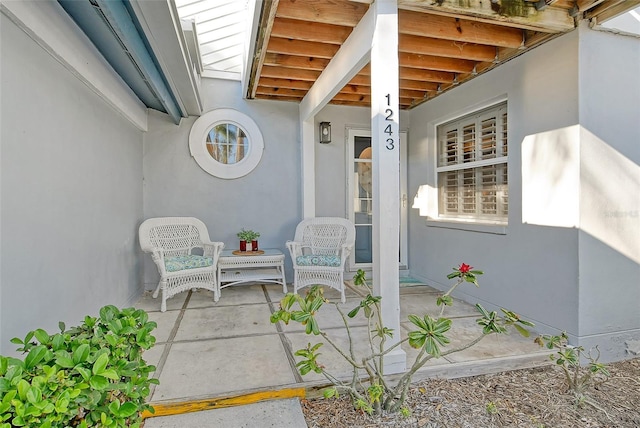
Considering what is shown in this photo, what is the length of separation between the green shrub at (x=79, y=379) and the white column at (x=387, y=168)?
1441 millimetres

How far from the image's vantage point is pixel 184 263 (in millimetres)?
3699

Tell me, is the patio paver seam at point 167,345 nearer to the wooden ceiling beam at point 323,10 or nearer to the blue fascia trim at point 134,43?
the blue fascia trim at point 134,43

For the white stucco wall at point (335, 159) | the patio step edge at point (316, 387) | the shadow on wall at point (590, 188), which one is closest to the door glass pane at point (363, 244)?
the white stucco wall at point (335, 159)

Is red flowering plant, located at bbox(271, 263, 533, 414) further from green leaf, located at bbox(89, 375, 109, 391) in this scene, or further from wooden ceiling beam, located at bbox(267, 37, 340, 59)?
wooden ceiling beam, located at bbox(267, 37, 340, 59)

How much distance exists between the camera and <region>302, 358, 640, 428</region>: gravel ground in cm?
183

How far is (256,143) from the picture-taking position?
470 centimetres

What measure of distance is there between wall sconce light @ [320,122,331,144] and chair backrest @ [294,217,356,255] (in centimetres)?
114

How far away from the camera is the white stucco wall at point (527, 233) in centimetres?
266

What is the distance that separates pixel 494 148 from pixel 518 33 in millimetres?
1102

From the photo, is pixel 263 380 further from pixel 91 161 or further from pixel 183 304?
pixel 91 161

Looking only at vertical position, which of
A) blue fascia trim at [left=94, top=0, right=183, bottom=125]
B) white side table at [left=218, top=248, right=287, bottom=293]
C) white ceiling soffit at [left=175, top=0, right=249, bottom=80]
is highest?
white ceiling soffit at [left=175, top=0, right=249, bottom=80]

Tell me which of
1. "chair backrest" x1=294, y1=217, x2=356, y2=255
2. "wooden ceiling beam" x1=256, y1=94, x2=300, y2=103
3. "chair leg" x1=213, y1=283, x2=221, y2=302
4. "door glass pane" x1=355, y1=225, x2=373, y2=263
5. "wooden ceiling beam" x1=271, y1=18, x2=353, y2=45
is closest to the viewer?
"wooden ceiling beam" x1=271, y1=18, x2=353, y2=45

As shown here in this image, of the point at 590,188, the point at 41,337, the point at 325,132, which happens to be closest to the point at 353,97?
the point at 325,132

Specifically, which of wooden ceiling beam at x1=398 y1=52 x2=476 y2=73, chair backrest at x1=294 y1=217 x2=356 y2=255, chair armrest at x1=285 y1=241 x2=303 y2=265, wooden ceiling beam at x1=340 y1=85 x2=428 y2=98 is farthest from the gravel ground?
wooden ceiling beam at x1=340 y1=85 x2=428 y2=98
